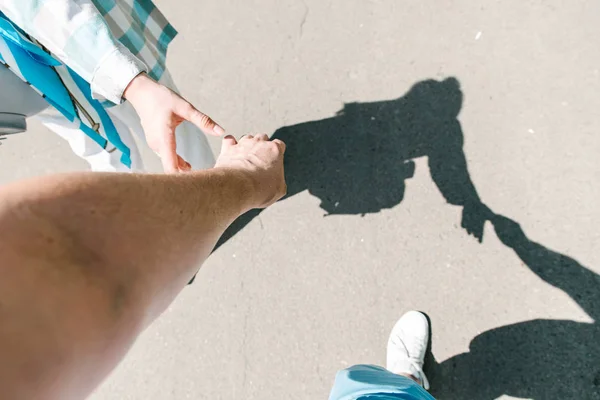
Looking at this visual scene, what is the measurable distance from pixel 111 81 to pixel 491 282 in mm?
1525

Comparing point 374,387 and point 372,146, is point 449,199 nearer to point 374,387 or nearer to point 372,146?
point 372,146

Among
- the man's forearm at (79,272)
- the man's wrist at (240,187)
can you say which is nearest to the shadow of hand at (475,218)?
the man's wrist at (240,187)

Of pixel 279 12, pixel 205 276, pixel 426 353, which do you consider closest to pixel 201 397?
pixel 205 276

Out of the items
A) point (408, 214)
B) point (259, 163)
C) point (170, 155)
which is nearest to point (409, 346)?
point (408, 214)

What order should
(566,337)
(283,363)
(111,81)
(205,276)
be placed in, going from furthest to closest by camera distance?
(205,276) → (283,363) → (566,337) → (111,81)

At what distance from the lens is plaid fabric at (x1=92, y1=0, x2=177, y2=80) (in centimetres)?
127

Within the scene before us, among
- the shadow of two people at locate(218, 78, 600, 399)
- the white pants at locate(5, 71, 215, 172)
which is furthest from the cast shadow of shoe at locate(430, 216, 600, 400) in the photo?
the white pants at locate(5, 71, 215, 172)

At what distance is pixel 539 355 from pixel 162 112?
159 centimetres

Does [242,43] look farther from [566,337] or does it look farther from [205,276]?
[566,337]

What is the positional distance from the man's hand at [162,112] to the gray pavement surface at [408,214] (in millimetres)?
838

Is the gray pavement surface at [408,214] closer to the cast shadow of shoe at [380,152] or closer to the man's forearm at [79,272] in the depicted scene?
the cast shadow of shoe at [380,152]

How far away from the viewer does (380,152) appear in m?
1.99

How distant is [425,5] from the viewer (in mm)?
2074

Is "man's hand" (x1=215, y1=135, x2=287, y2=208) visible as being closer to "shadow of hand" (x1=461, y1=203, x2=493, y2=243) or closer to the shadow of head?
the shadow of head
